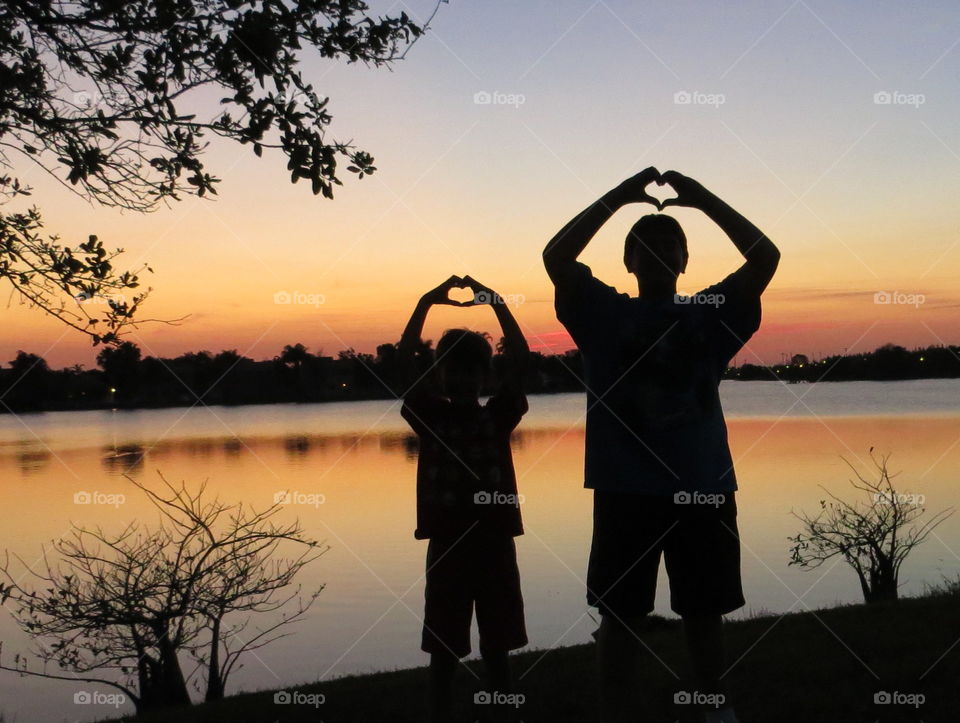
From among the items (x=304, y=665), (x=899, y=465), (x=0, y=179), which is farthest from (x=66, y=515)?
(x=899, y=465)

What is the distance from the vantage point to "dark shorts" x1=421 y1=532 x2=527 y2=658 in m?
3.64

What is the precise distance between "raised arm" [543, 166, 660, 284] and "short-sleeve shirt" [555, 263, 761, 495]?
0.23 ft

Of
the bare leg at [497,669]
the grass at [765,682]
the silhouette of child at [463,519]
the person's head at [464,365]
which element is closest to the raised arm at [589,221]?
the silhouette of child at [463,519]

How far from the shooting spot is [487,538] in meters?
3.68

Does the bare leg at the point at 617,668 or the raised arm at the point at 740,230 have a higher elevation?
the raised arm at the point at 740,230

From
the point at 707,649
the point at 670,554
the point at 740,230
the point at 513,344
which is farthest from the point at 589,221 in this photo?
the point at 707,649

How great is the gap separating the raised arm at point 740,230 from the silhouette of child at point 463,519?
0.92 metres

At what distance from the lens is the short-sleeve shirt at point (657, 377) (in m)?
3.04

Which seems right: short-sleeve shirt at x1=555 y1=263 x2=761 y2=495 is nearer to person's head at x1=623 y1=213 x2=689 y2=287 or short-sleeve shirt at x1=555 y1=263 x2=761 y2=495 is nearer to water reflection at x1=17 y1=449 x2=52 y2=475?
person's head at x1=623 y1=213 x2=689 y2=287

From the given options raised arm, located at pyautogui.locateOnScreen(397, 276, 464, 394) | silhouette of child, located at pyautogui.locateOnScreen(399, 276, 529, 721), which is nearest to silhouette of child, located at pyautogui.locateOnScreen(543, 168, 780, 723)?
silhouette of child, located at pyautogui.locateOnScreen(399, 276, 529, 721)

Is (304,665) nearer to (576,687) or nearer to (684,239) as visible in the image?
(576,687)

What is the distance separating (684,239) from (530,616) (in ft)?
36.1

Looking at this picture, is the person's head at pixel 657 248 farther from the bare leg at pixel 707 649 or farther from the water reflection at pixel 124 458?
the water reflection at pixel 124 458

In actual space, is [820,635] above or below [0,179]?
below
